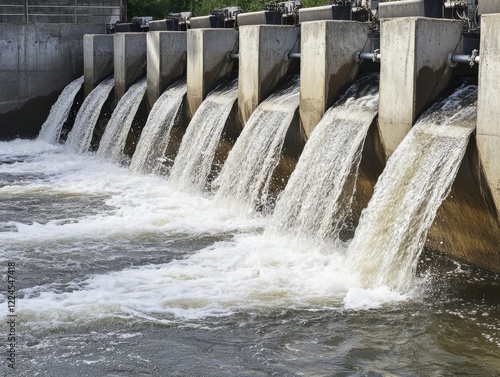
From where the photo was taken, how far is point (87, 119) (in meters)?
20.8

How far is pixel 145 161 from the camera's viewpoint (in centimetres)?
1731

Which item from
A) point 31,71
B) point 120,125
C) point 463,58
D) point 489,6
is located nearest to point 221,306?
point 463,58

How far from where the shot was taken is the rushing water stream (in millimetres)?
7836

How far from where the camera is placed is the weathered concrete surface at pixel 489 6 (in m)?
10.6

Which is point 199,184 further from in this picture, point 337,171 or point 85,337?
point 85,337

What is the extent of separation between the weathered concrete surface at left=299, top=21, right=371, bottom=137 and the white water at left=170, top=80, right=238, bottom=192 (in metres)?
2.25

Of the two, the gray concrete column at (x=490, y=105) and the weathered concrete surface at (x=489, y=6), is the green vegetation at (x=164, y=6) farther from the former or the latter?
the gray concrete column at (x=490, y=105)

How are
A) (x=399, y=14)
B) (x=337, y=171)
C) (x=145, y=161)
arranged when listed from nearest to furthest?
(x=337, y=171)
(x=399, y=14)
(x=145, y=161)

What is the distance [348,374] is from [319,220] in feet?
14.3

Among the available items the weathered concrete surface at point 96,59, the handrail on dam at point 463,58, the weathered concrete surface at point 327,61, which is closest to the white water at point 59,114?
the weathered concrete surface at point 96,59

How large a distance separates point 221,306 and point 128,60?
11951 millimetres

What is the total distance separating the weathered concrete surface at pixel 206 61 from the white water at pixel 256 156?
2.41 meters

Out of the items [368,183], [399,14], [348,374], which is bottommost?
[348,374]

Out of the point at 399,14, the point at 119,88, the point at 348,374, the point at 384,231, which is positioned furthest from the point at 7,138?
the point at 348,374
